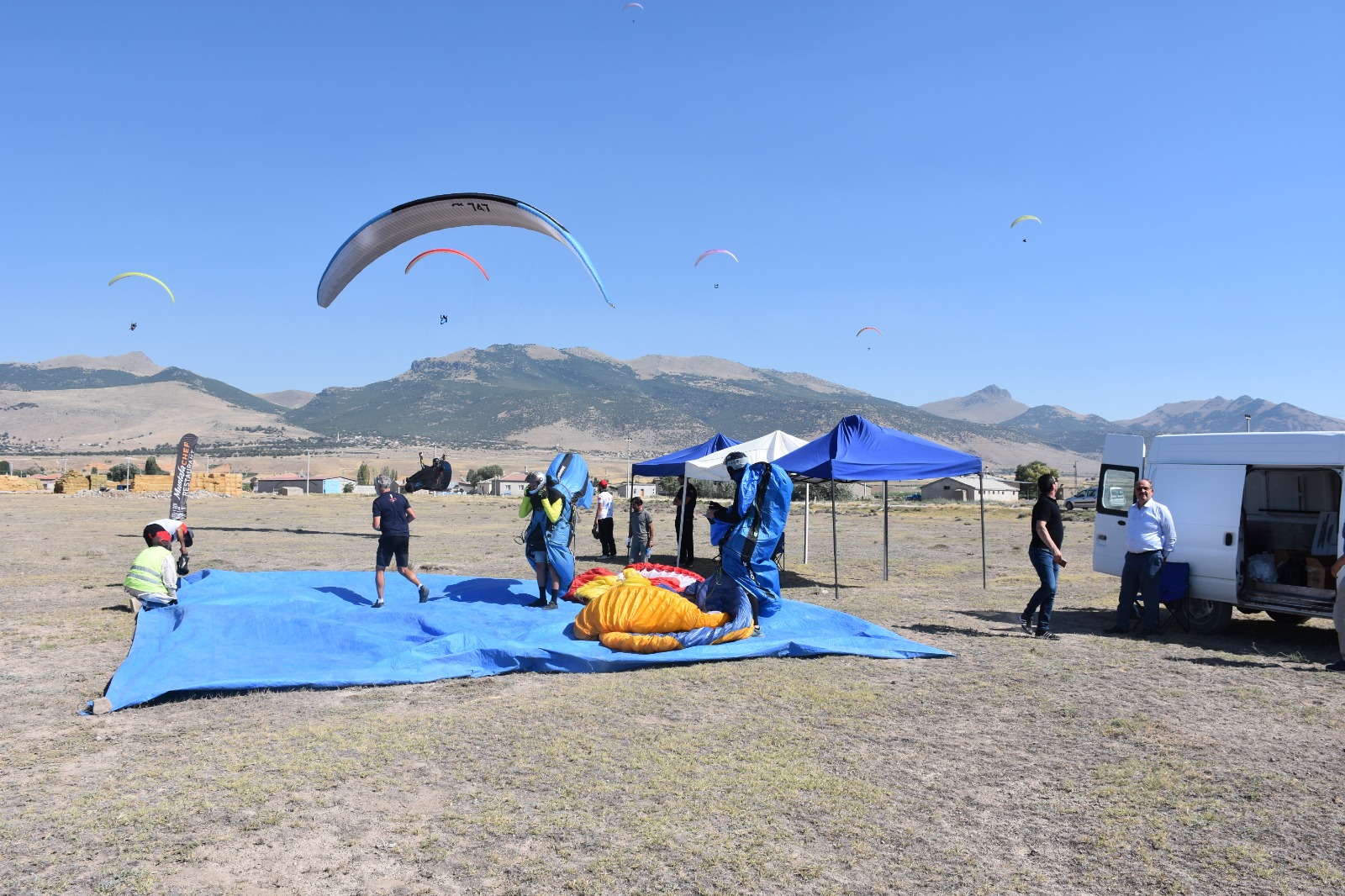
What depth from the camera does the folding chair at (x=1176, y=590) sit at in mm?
10188

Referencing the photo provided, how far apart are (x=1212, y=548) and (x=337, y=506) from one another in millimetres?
42554

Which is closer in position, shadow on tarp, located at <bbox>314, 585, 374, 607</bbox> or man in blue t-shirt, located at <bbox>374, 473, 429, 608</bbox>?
man in blue t-shirt, located at <bbox>374, 473, 429, 608</bbox>

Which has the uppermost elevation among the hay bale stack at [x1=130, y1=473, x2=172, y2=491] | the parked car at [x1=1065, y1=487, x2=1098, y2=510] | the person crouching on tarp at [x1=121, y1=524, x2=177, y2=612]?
the parked car at [x1=1065, y1=487, x2=1098, y2=510]

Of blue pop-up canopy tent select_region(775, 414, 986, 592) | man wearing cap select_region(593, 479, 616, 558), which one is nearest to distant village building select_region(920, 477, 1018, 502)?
man wearing cap select_region(593, 479, 616, 558)

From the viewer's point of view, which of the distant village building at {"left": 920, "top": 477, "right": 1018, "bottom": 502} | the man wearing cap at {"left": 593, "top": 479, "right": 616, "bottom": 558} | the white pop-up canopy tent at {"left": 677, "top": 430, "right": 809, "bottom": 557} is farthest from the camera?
the distant village building at {"left": 920, "top": 477, "right": 1018, "bottom": 502}

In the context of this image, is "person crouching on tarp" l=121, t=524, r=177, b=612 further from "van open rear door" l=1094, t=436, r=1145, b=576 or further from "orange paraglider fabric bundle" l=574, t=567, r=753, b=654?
"van open rear door" l=1094, t=436, r=1145, b=576

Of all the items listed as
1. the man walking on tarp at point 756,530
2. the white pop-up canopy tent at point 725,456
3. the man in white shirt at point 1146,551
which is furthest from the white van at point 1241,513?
the white pop-up canopy tent at point 725,456

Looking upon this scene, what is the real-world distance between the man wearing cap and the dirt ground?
9.95 metres

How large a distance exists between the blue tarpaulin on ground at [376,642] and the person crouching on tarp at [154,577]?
167 mm

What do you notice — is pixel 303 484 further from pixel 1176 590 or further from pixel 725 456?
pixel 1176 590

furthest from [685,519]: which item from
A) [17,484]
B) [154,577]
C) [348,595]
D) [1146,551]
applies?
[17,484]

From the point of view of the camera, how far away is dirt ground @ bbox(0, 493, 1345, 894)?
399cm

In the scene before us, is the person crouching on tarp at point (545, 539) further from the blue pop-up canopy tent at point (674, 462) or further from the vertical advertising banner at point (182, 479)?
the vertical advertising banner at point (182, 479)

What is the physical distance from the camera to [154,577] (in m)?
10.1
